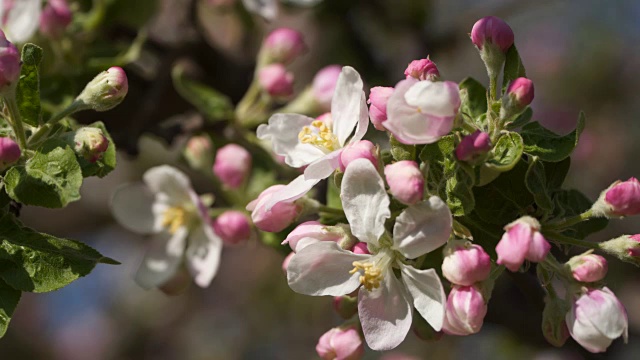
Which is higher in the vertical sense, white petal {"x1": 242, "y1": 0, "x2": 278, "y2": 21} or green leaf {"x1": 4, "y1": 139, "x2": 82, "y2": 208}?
green leaf {"x1": 4, "y1": 139, "x2": 82, "y2": 208}

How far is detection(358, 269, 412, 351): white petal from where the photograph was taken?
1259mm

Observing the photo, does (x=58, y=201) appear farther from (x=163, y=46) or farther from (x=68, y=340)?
(x=68, y=340)

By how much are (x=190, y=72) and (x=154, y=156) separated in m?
1.35

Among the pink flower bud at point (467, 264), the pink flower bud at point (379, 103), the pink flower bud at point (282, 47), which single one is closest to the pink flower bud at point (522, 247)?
the pink flower bud at point (467, 264)

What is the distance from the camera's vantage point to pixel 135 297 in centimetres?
501

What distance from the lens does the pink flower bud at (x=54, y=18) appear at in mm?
1788

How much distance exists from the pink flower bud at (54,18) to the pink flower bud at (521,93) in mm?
1052

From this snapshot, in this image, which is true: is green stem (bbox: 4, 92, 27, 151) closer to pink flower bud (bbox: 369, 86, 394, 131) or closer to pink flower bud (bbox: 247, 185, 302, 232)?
pink flower bud (bbox: 247, 185, 302, 232)

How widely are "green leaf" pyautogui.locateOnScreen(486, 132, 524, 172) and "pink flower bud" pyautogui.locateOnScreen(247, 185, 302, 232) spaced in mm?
349

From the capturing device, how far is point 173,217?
1901 mm

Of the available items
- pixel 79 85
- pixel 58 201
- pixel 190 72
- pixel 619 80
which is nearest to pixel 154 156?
pixel 190 72

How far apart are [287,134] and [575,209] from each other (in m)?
0.52

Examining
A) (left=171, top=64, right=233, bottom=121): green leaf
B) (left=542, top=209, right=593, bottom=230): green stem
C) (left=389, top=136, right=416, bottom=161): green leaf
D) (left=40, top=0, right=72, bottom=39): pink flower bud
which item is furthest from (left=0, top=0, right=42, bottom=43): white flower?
(left=542, top=209, right=593, bottom=230): green stem

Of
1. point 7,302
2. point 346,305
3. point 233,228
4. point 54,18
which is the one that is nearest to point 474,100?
point 346,305
